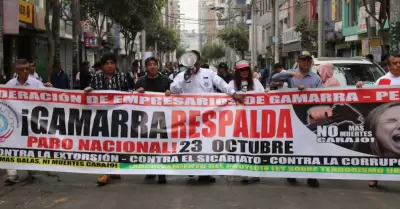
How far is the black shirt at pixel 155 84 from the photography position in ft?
25.7

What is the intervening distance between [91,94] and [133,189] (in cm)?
139

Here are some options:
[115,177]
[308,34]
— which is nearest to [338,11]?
[308,34]

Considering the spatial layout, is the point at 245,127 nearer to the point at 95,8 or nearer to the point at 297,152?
the point at 297,152

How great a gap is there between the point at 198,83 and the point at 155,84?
2.09ft

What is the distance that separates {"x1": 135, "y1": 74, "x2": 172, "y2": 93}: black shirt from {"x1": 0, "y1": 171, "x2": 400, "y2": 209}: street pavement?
4.28 feet

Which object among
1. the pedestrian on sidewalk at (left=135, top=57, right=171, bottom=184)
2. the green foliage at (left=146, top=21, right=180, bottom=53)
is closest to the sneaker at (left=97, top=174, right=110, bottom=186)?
the pedestrian on sidewalk at (left=135, top=57, right=171, bottom=184)

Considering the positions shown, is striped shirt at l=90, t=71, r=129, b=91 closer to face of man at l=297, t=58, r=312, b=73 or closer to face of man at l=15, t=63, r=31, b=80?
face of man at l=15, t=63, r=31, b=80

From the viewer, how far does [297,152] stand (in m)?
7.04

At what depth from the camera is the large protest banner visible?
694 cm

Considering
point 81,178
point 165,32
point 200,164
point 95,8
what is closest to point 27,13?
point 95,8

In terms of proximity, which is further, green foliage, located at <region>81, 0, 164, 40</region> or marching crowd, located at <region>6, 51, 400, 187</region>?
green foliage, located at <region>81, 0, 164, 40</region>

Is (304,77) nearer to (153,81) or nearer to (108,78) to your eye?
(153,81)

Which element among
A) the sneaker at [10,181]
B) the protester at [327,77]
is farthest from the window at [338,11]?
the sneaker at [10,181]

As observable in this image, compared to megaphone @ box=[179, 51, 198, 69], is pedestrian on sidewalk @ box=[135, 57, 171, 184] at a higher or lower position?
lower
